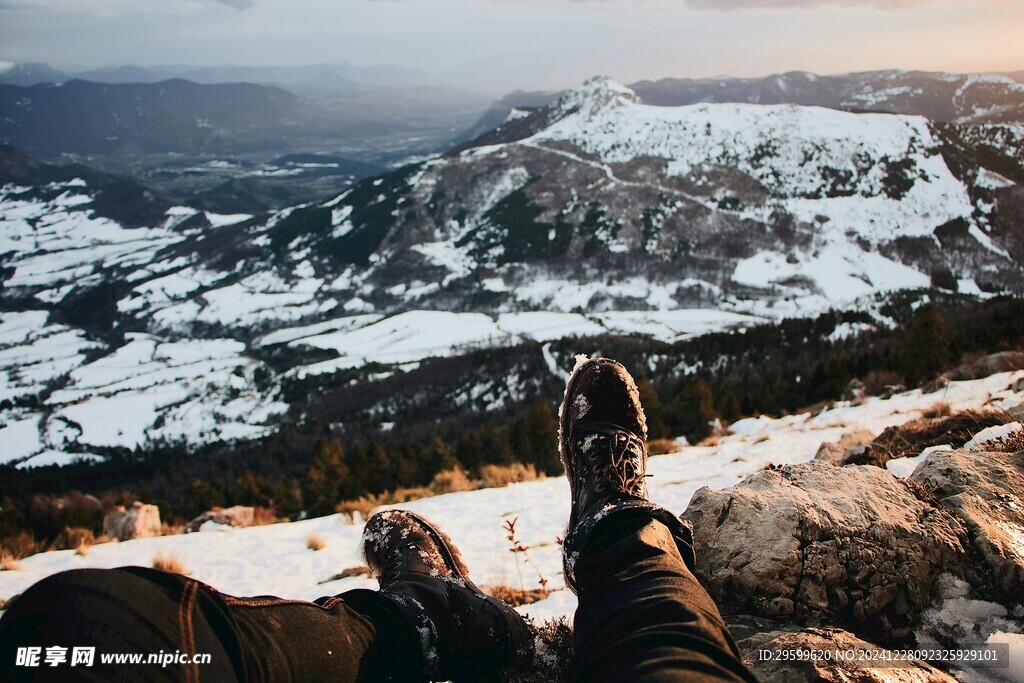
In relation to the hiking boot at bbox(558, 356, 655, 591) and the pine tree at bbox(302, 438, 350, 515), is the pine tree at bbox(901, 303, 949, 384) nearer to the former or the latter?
the hiking boot at bbox(558, 356, 655, 591)

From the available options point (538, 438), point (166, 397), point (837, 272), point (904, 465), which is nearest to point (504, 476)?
point (904, 465)

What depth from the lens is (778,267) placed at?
158 m

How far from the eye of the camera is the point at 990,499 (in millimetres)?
3340

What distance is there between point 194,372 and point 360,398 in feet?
196

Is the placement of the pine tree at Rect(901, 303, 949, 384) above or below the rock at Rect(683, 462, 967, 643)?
below

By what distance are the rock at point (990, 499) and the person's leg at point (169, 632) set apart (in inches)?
129

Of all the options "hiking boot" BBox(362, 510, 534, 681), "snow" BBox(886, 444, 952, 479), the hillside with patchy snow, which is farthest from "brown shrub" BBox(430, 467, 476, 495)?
"snow" BBox(886, 444, 952, 479)

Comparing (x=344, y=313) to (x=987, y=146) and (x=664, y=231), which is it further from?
(x=987, y=146)

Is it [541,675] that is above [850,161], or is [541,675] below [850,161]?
below

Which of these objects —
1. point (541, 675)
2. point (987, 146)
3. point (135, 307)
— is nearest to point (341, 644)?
point (541, 675)

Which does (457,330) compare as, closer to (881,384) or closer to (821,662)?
(881,384)

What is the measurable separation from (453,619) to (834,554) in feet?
7.00

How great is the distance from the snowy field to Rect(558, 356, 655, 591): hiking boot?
1095 mm

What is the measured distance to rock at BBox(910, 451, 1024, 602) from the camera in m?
2.90
